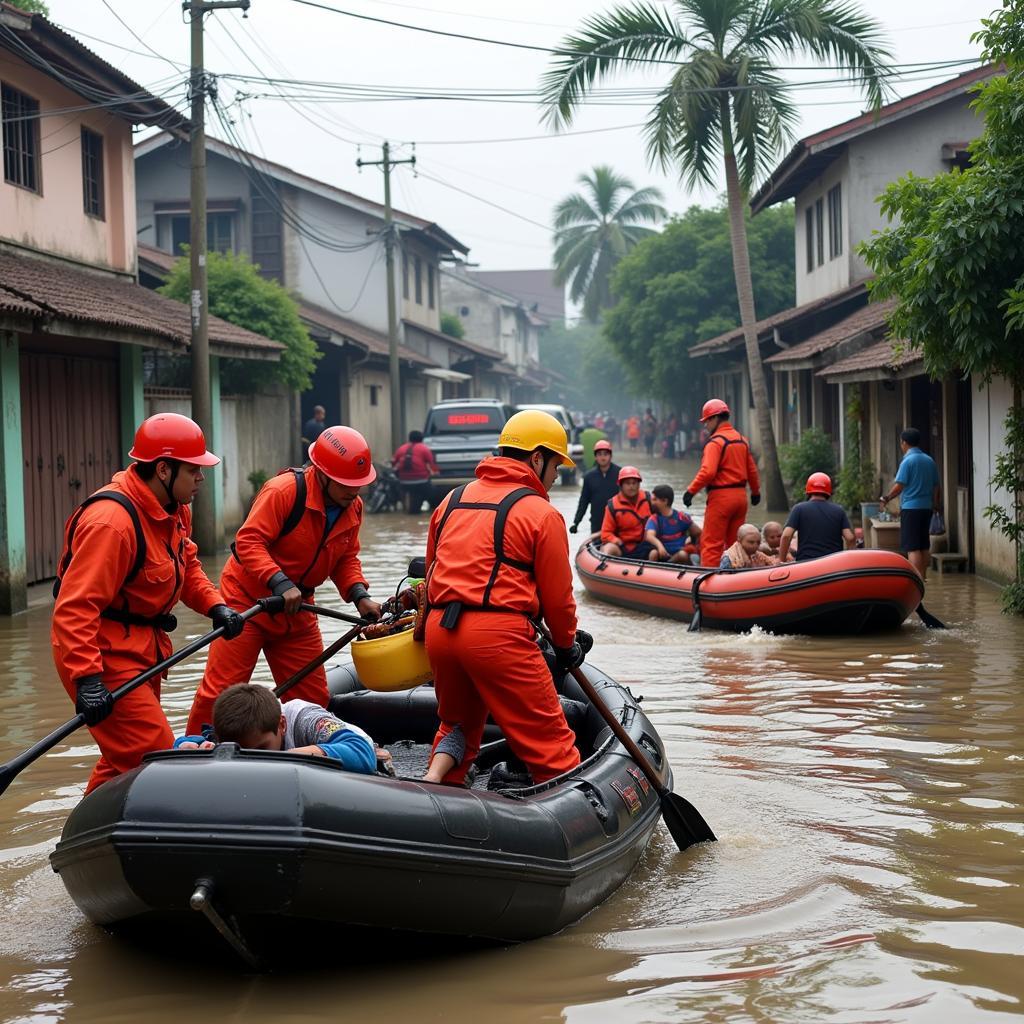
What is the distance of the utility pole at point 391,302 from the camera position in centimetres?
3341

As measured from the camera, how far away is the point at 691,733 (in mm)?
9484

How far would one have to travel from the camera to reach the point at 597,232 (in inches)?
2552

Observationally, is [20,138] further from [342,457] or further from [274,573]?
[274,573]

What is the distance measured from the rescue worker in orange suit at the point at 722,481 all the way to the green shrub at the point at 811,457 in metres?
11.0

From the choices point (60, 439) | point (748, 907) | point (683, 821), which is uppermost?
point (60, 439)

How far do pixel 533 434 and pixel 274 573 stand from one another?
4.72ft

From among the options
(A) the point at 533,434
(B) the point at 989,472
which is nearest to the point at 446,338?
(B) the point at 989,472

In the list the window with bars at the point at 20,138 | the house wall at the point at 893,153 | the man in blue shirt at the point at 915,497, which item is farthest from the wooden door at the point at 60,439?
the house wall at the point at 893,153

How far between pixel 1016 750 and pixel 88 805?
5.55 m

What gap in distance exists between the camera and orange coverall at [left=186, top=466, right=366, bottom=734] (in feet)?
23.0

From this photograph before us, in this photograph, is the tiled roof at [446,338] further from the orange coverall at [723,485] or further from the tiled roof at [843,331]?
the orange coverall at [723,485]

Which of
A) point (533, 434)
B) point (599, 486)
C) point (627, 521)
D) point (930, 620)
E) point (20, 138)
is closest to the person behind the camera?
point (533, 434)

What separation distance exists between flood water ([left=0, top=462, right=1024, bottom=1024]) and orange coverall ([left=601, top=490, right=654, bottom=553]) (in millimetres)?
4996

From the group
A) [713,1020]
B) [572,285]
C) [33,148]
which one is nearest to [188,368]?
[33,148]
